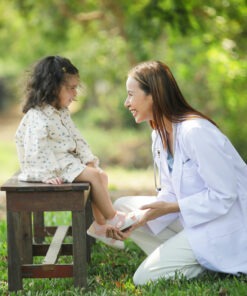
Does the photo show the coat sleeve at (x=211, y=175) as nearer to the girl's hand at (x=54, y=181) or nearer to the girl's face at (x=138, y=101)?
the girl's face at (x=138, y=101)

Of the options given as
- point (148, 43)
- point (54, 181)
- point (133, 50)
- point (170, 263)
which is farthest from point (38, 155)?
point (148, 43)

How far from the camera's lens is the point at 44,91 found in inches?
178

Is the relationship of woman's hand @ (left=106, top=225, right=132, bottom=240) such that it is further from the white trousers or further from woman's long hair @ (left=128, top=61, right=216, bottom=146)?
woman's long hair @ (left=128, top=61, right=216, bottom=146)

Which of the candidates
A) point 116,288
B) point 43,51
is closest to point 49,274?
point 116,288

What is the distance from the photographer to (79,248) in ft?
13.8

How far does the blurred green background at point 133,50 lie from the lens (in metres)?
9.34

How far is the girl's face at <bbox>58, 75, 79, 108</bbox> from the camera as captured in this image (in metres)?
4.57

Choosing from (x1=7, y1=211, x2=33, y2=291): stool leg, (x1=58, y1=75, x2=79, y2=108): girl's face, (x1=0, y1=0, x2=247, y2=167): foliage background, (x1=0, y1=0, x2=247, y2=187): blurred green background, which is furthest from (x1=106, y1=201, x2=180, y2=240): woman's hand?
(x1=0, y1=0, x2=247, y2=167): foliage background

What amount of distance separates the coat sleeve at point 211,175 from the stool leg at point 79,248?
0.68m

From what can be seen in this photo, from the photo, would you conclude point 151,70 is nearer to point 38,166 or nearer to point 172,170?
point 172,170

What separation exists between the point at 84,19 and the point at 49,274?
9.11 meters

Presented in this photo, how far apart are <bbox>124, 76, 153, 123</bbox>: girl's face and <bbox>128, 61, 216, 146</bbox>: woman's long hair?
3 centimetres

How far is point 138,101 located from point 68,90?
0.52 metres

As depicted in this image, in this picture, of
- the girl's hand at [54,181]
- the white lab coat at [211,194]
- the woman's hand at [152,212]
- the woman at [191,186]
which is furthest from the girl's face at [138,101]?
the girl's hand at [54,181]
